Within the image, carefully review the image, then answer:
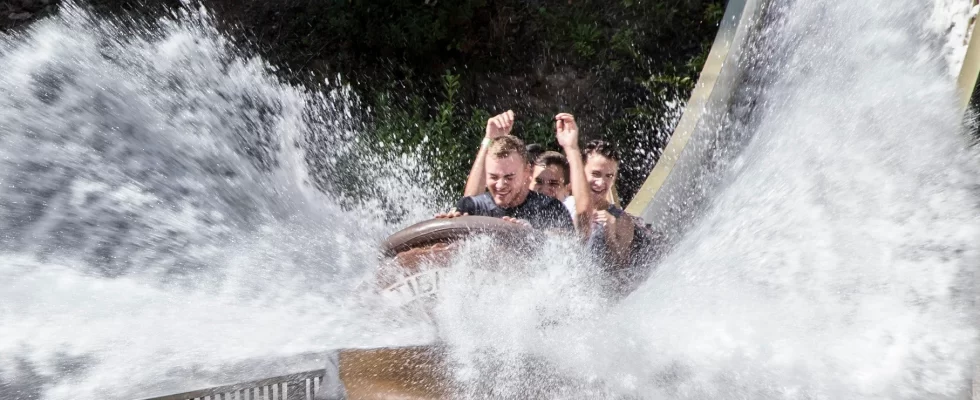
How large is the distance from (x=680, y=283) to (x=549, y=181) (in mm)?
451

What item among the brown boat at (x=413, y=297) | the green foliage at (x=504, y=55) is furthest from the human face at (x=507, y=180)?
the green foliage at (x=504, y=55)

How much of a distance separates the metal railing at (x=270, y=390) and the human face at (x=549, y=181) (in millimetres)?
805

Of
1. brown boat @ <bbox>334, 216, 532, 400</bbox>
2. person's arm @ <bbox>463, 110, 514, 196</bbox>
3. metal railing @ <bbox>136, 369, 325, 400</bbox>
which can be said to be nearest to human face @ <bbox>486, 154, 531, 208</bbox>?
person's arm @ <bbox>463, 110, 514, 196</bbox>

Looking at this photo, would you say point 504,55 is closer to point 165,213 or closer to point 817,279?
point 165,213

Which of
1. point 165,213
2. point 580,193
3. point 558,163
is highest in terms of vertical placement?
point 165,213

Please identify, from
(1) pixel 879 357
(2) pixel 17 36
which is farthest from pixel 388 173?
(1) pixel 879 357

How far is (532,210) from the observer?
7.61 feet

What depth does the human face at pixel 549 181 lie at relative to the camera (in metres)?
2.45

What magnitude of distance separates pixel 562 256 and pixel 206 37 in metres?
3.36

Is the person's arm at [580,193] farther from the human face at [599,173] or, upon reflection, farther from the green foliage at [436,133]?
the green foliage at [436,133]

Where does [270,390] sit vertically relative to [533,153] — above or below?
below

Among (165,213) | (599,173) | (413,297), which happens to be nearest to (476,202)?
(599,173)

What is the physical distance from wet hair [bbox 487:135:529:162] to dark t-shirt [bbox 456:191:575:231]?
0.11 m

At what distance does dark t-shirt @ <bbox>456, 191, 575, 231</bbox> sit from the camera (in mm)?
2285
